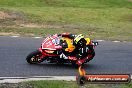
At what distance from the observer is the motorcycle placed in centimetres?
1308

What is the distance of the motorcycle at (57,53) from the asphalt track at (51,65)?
0.18m

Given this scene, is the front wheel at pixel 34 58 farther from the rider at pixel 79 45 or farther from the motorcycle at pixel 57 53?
the rider at pixel 79 45

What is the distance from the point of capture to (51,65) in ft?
43.5

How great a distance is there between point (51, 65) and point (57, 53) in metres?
0.44

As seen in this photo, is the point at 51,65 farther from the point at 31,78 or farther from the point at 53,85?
the point at 53,85

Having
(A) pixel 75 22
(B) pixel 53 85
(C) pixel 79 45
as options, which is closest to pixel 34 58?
(C) pixel 79 45

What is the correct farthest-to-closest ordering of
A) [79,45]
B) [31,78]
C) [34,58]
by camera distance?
[34,58] < [79,45] < [31,78]

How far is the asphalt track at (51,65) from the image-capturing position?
12.3 m

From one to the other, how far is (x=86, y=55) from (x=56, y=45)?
3.06 ft

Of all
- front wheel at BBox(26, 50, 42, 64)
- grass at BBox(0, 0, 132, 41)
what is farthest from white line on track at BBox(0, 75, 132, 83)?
grass at BBox(0, 0, 132, 41)

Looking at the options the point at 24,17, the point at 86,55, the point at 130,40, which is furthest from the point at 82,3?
the point at 86,55

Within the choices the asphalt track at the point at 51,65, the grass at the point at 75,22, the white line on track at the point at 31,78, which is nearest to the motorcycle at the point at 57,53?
the asphalt track at the point at 51,65

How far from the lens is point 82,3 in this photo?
46344mm

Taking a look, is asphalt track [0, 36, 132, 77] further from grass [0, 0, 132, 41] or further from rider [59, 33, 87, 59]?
grass [0, 0, 132, 41]
